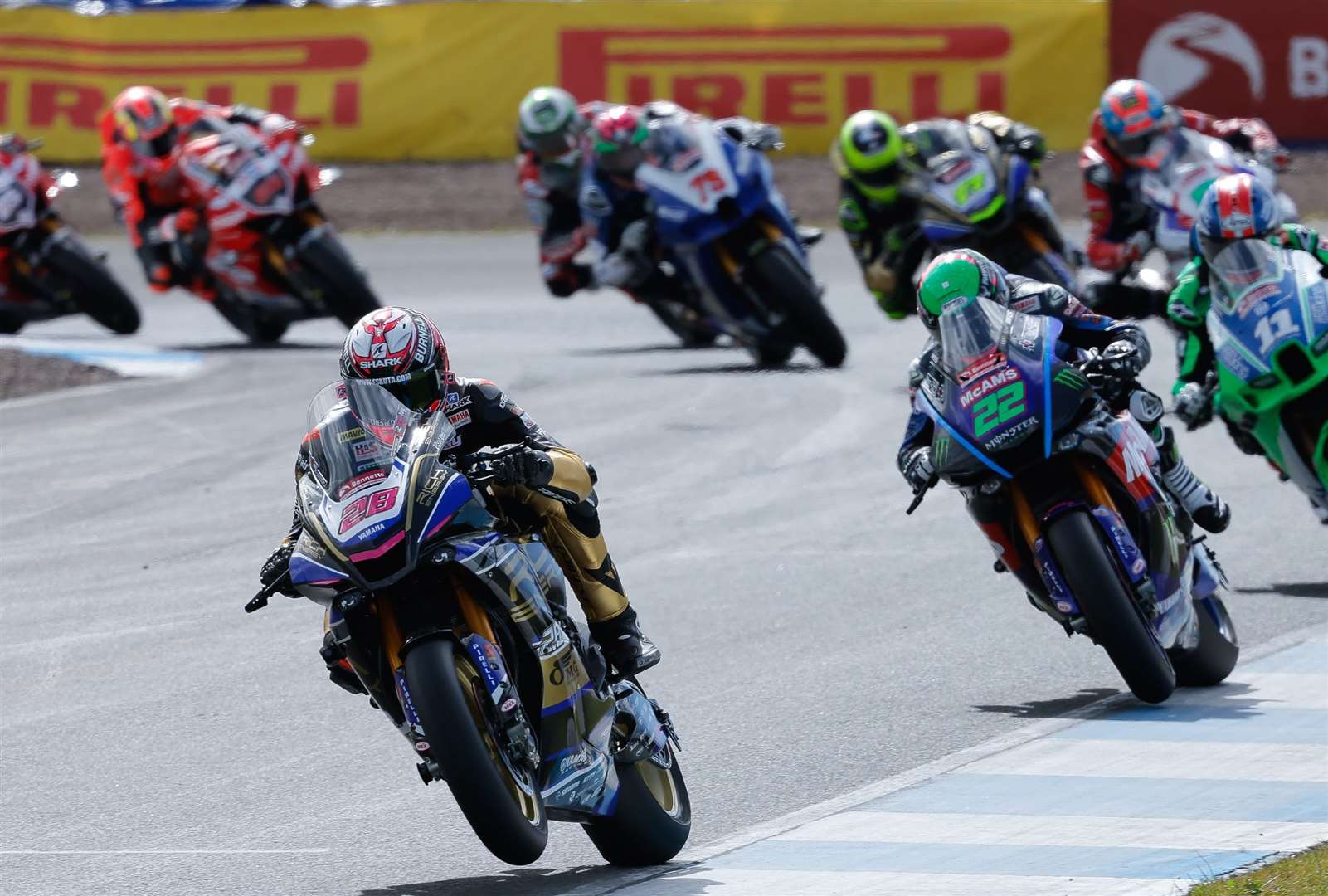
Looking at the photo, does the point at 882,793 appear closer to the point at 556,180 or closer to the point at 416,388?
the point at 416,388

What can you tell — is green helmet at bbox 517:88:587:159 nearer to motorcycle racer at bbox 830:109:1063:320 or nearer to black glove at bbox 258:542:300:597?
motorcycle racer at bbox 830:109:1063:320

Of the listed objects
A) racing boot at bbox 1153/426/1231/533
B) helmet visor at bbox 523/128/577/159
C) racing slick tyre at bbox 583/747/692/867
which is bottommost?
helmet visor at bbox 523/128/577/159

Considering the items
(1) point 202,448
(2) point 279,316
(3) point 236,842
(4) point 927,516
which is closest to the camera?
(3) point 236,842

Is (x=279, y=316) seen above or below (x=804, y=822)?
below

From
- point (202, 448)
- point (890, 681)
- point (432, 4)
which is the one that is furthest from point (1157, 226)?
point (432, 4)

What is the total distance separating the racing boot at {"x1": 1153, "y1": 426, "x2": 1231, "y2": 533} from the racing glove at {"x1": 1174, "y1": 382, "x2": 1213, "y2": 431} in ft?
4.27

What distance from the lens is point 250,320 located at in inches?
792

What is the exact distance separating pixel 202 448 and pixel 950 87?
13.0 m

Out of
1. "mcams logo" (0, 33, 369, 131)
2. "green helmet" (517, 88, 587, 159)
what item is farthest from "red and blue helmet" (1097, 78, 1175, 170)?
"mcams logo" (0, 33, 369, 131)

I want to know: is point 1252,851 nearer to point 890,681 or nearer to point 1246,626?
point 890,681

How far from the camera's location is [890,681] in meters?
9.30

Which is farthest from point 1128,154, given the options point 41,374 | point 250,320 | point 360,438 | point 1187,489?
point 360,438

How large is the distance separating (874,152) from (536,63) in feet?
34.5

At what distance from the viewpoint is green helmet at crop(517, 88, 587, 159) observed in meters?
18.9
